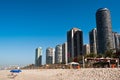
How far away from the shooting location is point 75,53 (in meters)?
125

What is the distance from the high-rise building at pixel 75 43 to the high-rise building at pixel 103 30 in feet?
39.9

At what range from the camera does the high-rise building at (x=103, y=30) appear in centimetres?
12242

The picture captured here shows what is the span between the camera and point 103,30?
13238 centimetres

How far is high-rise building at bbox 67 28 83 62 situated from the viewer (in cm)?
12475

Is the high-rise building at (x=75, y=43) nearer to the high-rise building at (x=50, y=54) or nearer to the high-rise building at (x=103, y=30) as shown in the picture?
the high-rise building at (x=103, y=30)

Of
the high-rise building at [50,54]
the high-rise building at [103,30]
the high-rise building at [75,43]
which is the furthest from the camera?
the high-rise building at [50,54]

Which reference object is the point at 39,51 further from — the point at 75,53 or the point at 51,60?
the point at 75,53

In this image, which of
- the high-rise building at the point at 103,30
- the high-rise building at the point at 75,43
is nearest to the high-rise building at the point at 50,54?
the high-rise building at the point at 75,43

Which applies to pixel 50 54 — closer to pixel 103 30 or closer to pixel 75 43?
pixel 75 43

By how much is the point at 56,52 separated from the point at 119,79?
466ft

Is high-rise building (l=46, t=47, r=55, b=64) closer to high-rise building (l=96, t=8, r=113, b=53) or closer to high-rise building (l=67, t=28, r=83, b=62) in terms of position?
high-rise building (l=67, t=28, r=83, b=62)

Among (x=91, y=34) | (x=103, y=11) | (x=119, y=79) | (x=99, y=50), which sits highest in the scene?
(x=103, y=11)

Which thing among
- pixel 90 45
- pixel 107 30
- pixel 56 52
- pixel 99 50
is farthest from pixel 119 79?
pixel 56 52

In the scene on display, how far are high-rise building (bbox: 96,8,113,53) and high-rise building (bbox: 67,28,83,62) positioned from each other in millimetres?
12154
